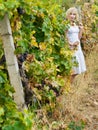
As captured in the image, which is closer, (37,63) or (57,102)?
(37,63)

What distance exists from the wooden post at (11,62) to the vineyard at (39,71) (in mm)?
48

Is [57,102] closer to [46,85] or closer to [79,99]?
[46,85]

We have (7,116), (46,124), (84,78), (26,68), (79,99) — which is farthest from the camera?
(84,78)

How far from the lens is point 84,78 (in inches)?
302

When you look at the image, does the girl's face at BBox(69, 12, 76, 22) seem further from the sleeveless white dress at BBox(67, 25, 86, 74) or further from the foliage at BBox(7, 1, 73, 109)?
the foliage at BBox(7, 1, 73, 109)

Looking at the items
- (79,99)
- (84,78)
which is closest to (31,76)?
(79,99)

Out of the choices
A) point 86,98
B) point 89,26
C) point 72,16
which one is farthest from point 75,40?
point 89,26

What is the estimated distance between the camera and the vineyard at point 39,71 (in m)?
3.97

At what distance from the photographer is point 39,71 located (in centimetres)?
482

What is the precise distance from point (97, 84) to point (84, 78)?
0.96ft

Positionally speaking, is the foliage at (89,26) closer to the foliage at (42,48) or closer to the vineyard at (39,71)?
the vineyard at (39,71)

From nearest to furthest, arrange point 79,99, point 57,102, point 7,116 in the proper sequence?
1. point 7,116
2. point 57,102
3. point 79,99

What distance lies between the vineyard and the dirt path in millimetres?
22

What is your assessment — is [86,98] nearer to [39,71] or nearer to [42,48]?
[42,48]
